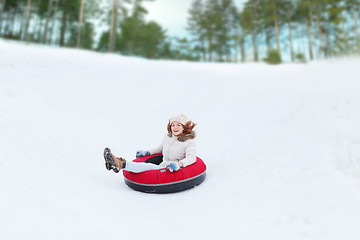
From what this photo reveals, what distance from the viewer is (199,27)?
100 ft

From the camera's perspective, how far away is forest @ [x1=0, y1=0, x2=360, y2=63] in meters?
21.9

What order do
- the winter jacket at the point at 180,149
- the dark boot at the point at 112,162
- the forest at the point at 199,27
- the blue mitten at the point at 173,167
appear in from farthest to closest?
the forest at the point at 199,27, the winter jacket at the point at 180,149, the blue mitten at the point at 173,167, the dark boot at the point at 112,162

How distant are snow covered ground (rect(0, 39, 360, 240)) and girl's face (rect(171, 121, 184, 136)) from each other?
0.99m

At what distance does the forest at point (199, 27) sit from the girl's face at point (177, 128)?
805 inches

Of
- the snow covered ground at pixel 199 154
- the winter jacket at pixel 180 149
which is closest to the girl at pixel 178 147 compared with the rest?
the winter jacket at pixel 180 149

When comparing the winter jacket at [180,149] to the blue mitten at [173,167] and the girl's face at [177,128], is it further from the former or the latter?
the blue mitten at [173,167]

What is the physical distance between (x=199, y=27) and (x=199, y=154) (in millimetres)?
28998

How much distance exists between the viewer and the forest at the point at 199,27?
21.9 metres

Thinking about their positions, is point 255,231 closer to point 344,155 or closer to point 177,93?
point 344,155

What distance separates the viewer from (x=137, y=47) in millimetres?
30453

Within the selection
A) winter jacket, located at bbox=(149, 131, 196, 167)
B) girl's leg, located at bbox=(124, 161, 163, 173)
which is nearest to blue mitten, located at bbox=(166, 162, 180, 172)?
winter jacket, located at bbox=(149, 131, 196, 167)

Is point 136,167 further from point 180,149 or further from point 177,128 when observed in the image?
point 177,128

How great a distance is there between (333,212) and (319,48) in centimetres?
2191

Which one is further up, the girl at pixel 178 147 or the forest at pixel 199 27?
the forest at pixel 199 27
